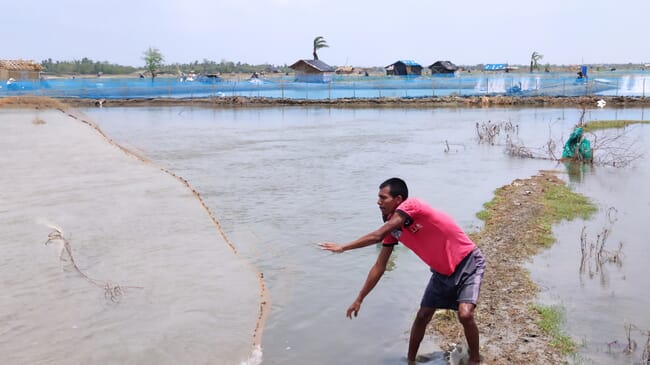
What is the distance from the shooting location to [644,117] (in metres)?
27.0

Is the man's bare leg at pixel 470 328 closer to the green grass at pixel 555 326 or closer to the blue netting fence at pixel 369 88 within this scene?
the green grass at pixel 555 326

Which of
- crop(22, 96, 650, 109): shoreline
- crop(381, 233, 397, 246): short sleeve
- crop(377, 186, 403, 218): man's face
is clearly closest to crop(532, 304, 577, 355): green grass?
crop(381, 233, 397, 246): short sleeve

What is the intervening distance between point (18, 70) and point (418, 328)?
45105 mm

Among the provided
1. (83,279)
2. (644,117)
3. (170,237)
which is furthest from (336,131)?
(83,279)

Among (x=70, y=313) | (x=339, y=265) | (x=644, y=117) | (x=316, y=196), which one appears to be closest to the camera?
(x=70, y=313)

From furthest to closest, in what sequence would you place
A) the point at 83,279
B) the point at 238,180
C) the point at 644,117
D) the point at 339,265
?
the point at 644,117, the point at 238,180, the point at 339,265, the point at 83,279

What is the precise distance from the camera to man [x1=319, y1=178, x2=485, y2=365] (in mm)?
3895

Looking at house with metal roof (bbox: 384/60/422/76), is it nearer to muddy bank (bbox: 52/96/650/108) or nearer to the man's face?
muddy bank (bbox: 52/96/650/108)

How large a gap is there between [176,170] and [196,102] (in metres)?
25.9

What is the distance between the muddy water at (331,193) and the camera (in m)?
5.34

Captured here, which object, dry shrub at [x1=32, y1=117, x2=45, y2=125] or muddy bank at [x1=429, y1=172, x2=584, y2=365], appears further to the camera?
dry shrub at [x1=32, y1=117, x2=45, y2=125]

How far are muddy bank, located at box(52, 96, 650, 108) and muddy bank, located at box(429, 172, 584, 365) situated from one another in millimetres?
27654

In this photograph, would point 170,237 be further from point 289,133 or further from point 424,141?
point 289,133

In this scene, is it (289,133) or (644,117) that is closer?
(289,133)
